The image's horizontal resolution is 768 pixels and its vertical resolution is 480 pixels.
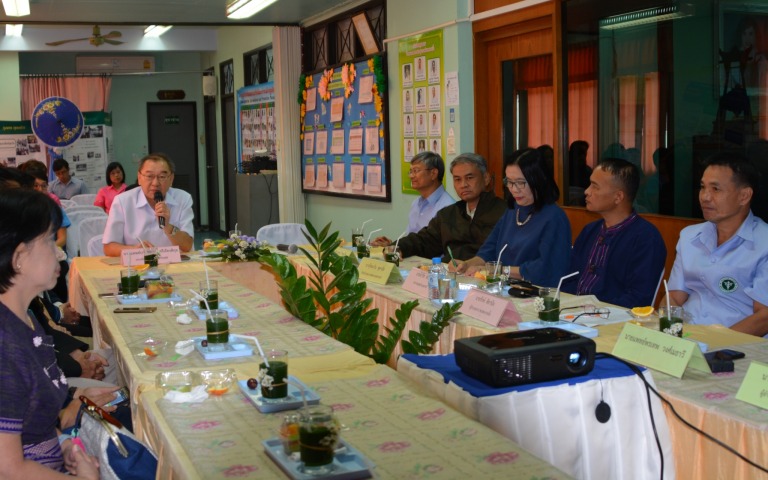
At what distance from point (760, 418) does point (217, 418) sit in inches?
51.3

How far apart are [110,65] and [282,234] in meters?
9.85

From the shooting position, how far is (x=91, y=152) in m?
14.4

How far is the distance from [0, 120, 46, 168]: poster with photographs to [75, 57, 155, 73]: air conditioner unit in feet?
5.97

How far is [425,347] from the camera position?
10.5 feet

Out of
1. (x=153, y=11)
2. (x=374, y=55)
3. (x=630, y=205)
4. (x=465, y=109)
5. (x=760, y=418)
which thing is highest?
(x=153, y=11)

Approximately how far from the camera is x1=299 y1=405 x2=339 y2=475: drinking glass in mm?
1682

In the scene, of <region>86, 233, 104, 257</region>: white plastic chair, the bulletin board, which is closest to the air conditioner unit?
the bulletin board

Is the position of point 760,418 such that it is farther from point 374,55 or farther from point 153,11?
point 153,11

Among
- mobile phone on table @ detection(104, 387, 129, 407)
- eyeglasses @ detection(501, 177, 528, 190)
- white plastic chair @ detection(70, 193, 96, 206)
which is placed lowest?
mobile phone on table @ detection(104, 387, 129, 407)

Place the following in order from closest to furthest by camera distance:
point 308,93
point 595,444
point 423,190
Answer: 1. point 595,444
2. point 423,190
3. point 308,93

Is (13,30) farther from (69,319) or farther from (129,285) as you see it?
(129,285)

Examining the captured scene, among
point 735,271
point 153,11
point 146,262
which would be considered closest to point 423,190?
point 146,262

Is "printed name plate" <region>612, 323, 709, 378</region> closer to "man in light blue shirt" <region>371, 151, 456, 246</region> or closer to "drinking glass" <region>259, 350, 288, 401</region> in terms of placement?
"drinking glass" <region>259, 350, 288, 401</region>

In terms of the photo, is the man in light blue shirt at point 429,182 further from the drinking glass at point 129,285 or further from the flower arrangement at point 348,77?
the flower arrangement at point 348,77
